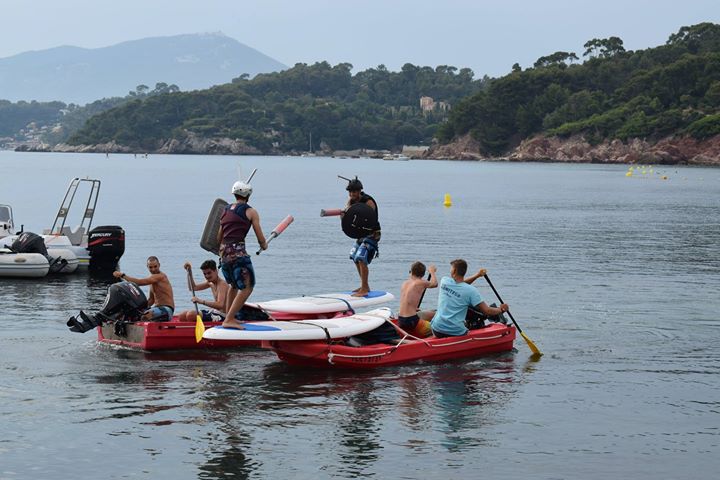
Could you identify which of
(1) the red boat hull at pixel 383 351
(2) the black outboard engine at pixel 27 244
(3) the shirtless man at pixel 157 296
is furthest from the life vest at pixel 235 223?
(2) the black outboard engine at pixel 27 244

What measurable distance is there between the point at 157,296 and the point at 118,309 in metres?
0.70

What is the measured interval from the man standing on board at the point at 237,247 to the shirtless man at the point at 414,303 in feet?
9.17

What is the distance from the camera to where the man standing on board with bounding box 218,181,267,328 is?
17172 mm

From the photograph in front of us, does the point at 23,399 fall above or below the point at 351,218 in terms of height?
below

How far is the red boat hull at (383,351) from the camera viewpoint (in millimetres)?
17625

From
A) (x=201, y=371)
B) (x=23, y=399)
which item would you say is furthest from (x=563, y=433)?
(x=23, y=399)

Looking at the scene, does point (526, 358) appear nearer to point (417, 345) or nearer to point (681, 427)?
point (417, 345)

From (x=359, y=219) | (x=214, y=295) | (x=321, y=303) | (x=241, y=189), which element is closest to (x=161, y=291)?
(x=214, y=295)

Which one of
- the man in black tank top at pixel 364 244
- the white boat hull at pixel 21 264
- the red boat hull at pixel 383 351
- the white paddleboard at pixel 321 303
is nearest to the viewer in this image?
the red boat hull at pixel 383 351

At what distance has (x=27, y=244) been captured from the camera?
29188 mm

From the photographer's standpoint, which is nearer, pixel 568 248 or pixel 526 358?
pixel 526 358

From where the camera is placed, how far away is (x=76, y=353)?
19.0m

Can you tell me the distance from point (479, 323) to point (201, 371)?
5.12 meters

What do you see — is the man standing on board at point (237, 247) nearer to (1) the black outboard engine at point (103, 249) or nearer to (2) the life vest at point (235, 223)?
(2) the life vest at point (235, 223)
